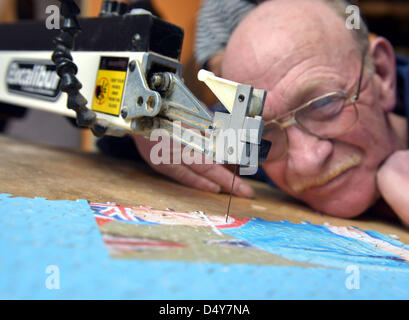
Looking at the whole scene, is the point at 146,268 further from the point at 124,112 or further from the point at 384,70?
the point at 384,70

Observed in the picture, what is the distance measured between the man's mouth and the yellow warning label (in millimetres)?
532

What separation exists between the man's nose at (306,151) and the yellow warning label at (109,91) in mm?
449

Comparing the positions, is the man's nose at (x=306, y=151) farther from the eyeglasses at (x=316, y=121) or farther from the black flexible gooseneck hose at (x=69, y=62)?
the black flexible gooseneck hose at (x=69, y=62)

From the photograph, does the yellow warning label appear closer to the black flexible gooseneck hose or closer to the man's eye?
the black flexible gooseneck hose

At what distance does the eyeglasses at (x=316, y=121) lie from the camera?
3.14ft

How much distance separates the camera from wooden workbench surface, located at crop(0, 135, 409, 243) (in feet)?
2.33

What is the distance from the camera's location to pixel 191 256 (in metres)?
0.45

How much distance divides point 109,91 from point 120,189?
0.22 metres

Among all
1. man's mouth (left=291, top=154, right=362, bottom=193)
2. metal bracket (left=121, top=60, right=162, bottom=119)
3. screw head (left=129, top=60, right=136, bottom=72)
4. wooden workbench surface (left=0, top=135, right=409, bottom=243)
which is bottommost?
wooden workbench surface (left=0, top=135, right=409, bottom=243)

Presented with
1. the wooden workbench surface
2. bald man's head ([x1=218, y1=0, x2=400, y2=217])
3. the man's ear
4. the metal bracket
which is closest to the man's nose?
bald man's head ([x1=218, y1=0, x2=400, y2=217])

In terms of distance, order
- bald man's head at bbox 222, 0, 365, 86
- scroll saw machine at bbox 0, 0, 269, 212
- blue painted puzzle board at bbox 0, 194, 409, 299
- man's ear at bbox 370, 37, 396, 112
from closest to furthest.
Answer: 1. blue painted puzzle board at bbox 0, 194, 409, 299
2. scroll saw machine at bbox 0, 0, 269, 212
3. bald man's head at bbox 222, 0, 365, 86
4. man's ear at bbox 370, 37, 396, 112

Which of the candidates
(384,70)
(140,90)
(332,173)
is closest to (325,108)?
(332,173)

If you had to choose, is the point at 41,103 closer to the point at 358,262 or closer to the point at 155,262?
the point at 155,262
